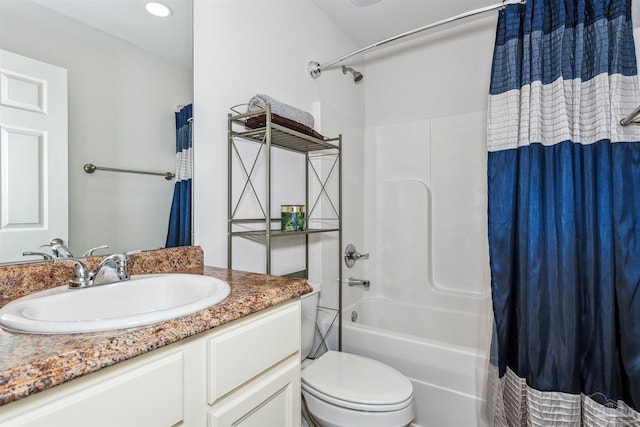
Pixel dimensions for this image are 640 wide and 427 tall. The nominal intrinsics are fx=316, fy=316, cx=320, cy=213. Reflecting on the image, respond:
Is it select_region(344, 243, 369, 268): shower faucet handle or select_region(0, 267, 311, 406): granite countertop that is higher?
select_region(0, 267, 311, 406): granite countertop

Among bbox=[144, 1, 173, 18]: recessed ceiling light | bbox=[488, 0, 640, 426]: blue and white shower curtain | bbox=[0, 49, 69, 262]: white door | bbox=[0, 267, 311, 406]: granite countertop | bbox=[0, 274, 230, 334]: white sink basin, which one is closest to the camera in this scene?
bbox=[0, 267, 311, 406]: granite countertop

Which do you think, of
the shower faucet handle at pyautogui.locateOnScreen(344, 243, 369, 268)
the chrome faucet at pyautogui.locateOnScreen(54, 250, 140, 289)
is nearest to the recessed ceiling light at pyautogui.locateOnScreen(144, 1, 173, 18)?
the chrome faucet at pyautogui.locateOnScreen(54, 250, 140, 289)

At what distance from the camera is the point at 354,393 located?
3.93ft

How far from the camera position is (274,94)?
164 cm

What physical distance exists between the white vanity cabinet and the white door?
1.84ft

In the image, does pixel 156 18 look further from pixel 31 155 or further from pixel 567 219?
pixel 567 219

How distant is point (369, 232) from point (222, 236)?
1411mm

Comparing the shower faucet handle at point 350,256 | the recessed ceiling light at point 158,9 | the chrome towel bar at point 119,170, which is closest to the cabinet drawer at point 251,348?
the chrome towel bar at point 119,170

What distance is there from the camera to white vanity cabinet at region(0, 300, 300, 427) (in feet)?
1.56

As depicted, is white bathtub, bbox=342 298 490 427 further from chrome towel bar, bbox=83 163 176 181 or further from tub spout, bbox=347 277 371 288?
chrome towel bar, bbox=83 163 176 181

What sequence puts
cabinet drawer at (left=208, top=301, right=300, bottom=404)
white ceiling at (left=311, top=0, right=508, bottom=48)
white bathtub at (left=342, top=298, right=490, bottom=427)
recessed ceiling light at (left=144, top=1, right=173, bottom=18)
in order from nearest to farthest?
1. cabinet drawer at (left=208, top=301, right=300, bottom=404)
2. recessed ceiling light at (left=144, top=1, right=173, bottom=18)
3. white bathtub at (left=342, top=298, right=490, bottom=427)
4. white ceiling at (left=311, top=0, right=508, bottom=48)

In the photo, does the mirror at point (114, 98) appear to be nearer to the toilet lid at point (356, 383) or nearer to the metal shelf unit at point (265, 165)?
the metal shelf unit at point (265, 165)

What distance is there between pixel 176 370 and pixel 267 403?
31cm

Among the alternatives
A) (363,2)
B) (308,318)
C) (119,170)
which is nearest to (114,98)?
(119,170)
